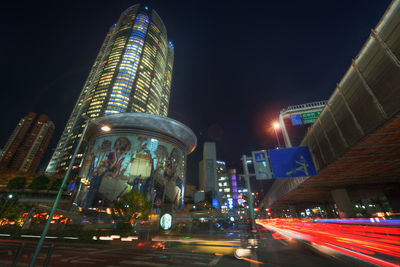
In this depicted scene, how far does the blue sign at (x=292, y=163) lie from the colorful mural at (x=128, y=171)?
46998 mm

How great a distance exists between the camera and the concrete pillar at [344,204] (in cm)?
3134

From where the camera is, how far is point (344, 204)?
32625mm

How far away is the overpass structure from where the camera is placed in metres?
10.9

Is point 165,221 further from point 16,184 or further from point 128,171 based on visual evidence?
point 16,184

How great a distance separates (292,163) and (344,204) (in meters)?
27.3

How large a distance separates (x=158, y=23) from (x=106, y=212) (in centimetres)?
17572

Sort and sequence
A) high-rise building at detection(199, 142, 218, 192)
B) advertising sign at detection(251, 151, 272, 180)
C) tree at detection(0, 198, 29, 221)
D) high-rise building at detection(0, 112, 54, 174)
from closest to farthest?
advertising sign at detection(251, 151, 272, 180), tree at detection(0, 198, 29, 221), high-rise building at detection(199, 142, 218, 192), high-rise building at detection(0, 112, 54, 174)

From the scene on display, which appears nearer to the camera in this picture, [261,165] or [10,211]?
[261,165]

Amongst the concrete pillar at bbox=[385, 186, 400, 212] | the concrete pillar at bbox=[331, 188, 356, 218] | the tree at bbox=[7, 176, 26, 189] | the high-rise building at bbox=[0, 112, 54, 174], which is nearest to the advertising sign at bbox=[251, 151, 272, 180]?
the concrete pillar at bbox=[331, 188, 356, 218]

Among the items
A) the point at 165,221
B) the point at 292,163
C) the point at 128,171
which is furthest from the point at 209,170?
the point at 292,163

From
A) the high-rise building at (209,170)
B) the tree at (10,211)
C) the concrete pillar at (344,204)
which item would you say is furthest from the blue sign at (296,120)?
the high-rise building at (209,170)

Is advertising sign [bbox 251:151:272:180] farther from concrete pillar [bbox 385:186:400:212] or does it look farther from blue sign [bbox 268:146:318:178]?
concrete pillar [bbox 385:186:400:212]

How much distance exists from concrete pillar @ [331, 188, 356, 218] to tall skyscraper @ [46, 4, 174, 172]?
104940 millimetres

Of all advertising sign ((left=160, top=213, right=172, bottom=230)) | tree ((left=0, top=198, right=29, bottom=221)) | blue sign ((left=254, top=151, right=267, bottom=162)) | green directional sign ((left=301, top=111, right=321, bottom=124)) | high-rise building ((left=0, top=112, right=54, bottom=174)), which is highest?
high-rise building ((left=0, top=112, right=54, bottom=174))
